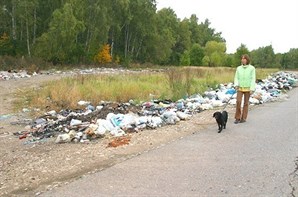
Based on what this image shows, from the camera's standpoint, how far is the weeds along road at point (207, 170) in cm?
496

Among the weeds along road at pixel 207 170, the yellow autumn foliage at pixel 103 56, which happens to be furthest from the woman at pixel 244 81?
the yellow autumn foliage at pixel 103 56

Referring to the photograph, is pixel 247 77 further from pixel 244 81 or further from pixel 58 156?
pixel 58 156

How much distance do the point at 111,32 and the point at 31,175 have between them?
5486 centimetres

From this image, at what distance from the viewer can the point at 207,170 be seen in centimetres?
583

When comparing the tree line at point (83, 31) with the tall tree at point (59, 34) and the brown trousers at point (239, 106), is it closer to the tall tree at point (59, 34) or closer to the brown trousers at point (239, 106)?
Result: the tall tree at point (59, 34)

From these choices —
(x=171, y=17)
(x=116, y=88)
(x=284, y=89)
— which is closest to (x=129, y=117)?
(x=116, y=88)

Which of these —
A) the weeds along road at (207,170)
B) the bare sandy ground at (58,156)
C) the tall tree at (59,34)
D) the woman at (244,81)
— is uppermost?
the tall tree at (59,34)

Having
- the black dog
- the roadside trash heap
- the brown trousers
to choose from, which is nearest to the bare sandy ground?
the roadside trash heap

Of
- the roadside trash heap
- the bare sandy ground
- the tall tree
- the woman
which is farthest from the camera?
the tall tree

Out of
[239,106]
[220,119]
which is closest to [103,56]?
[239,106]

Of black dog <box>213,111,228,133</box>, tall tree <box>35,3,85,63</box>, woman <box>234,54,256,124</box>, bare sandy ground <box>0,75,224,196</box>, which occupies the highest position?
tall tree <box>35,3,85,63</box>

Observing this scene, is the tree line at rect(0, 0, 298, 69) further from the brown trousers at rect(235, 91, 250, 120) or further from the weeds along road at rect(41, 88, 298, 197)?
the weeds along road at rect(41, 88, 298, 197)

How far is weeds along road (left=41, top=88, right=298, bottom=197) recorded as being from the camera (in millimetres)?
4957

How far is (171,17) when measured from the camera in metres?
87.0
